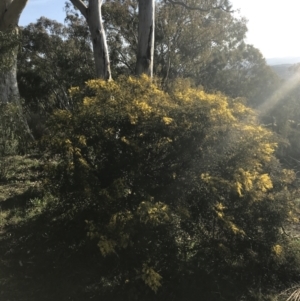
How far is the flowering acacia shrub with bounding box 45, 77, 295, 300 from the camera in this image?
150 inches

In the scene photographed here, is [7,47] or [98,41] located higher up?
[98,41]

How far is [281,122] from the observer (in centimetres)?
1562

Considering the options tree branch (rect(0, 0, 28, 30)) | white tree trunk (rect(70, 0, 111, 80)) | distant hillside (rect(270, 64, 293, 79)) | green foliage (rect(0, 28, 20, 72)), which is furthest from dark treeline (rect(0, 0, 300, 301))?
distant hillside (rect(270, 64, 293, 79))

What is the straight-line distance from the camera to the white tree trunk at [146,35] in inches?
300

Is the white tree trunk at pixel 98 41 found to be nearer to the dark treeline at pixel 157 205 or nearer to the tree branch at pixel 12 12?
the tree branch at pixel 12 12

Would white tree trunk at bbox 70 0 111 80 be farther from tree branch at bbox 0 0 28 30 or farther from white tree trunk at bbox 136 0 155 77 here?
tree branch at bbox 0 0 28 30

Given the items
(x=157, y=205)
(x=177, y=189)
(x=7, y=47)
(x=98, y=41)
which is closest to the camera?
(x=157, y=205)

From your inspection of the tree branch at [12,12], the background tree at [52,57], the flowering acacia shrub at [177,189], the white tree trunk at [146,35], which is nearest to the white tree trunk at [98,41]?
the white tree trunk at [146,35]

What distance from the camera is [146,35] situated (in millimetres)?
7668

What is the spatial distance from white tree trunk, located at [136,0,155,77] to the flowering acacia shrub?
12.1ft

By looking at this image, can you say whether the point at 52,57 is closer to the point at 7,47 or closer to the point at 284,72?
the point at 284,72

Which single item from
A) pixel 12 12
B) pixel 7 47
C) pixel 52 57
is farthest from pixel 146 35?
pixel 52 57

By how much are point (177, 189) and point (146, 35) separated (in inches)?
181

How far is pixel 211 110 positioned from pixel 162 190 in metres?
0.95
